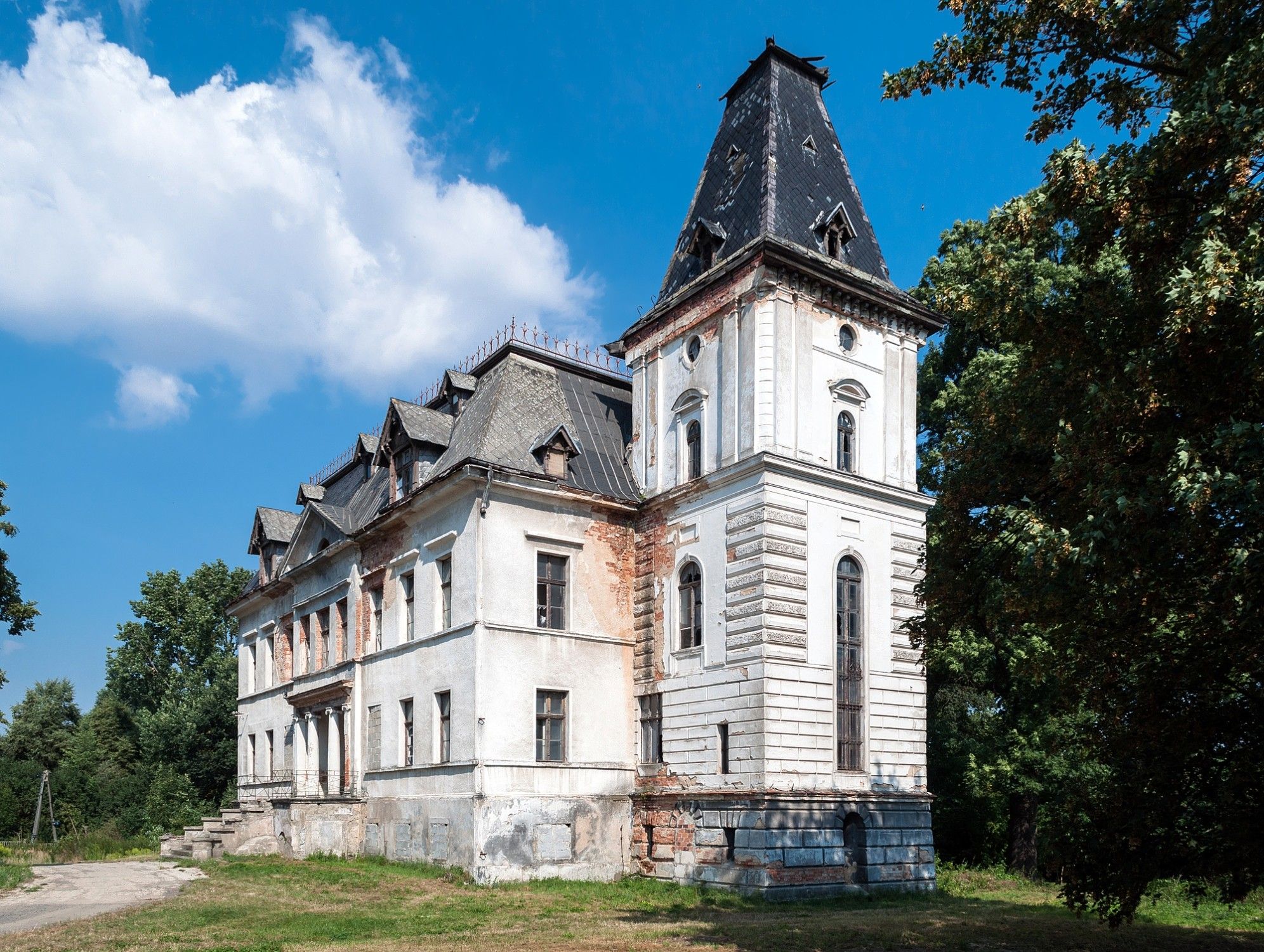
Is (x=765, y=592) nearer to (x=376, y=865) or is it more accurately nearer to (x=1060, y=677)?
(x=1060, y=677)

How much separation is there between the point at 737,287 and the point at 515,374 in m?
6.81

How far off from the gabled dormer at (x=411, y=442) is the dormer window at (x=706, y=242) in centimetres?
811

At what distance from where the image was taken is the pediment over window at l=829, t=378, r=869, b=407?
2467 cm

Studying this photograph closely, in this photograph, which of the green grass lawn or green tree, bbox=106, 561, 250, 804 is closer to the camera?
the green grass lawn

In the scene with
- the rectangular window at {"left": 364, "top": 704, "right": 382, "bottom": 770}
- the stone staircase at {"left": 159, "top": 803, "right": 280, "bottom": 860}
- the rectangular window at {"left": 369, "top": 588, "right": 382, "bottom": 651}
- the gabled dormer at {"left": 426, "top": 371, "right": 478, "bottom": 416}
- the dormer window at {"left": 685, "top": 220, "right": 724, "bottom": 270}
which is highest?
the dormer window at {"left": 685, "top": 220, "right": 724, "bottom": 270}

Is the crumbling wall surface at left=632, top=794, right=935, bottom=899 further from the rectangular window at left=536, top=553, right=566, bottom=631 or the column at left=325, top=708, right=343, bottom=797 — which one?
the column at left=325, top=708, right=343, bottom=797

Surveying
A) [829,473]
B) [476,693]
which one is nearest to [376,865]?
[476,693]

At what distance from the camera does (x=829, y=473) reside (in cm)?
2378

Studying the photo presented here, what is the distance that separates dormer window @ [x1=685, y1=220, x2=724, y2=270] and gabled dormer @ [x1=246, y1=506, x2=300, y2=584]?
18223 mm

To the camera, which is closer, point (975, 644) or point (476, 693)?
point (476, 693)

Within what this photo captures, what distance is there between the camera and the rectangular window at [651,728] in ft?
82.1

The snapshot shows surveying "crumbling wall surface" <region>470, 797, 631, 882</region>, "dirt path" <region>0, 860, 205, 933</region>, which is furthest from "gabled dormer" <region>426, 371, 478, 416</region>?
"dirt path" <region>0, 860, 205, 933</region>

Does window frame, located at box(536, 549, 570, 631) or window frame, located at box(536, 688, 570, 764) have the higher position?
window frame, located at box(536, 549, 570, 631)

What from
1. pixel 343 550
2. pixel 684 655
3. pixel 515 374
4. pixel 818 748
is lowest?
pixel 818 748
